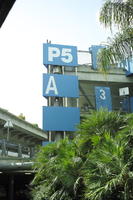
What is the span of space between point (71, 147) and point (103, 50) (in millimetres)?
3809

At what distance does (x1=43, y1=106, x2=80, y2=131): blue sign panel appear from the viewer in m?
23.9

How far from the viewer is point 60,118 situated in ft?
79.7

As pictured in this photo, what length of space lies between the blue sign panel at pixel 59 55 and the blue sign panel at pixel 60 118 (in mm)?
4422

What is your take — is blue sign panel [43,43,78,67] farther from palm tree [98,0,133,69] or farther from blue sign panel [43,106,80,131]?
palm tree [98,0,133,69]

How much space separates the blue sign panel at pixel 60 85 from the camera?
2453 centimetres

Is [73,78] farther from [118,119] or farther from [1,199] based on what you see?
[118,119]

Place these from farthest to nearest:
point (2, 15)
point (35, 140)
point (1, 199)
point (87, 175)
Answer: point (35, 140), point (1, 199), point (87, 175), point (2, 15)

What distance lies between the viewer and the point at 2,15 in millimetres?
1420

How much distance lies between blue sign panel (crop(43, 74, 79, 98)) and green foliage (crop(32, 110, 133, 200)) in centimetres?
1326

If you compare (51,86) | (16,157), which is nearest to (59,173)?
(16,157)

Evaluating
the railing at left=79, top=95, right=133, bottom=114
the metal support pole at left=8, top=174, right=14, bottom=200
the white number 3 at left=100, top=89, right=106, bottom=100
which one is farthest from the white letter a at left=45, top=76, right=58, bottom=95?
the metal support pole at left=8, top=174, right=14, bottom=200

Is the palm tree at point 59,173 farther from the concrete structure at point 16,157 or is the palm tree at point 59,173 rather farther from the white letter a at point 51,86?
the white letter a at point 51,86

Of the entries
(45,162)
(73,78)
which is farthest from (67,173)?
(73,78)

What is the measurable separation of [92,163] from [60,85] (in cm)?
1775
